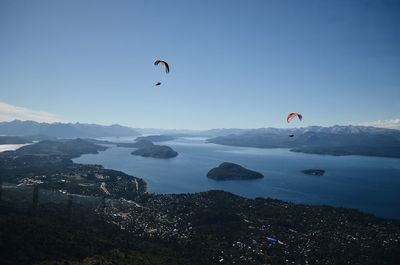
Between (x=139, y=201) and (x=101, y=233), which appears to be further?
(x=139, y=201)

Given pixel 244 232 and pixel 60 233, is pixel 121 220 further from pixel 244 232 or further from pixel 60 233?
pixel 244 232

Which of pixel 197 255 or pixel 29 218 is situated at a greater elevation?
pixel 29 218

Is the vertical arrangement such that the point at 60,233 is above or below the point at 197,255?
above

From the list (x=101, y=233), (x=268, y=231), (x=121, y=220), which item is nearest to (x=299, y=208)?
(x=268, y=231)

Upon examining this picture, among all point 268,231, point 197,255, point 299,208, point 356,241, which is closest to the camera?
point 197,255

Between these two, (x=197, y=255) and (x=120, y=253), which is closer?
(x=120, y=253)

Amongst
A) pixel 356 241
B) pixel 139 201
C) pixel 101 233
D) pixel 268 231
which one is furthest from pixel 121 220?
pixel 356 241

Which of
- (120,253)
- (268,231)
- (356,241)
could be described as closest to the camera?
(120,253)

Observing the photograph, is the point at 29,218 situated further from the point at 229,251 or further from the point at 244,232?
the point at 244,232

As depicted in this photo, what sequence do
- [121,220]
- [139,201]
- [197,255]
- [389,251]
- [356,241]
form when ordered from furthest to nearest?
[139,201], [121,220], [356,241], [389,251], [197,255]
